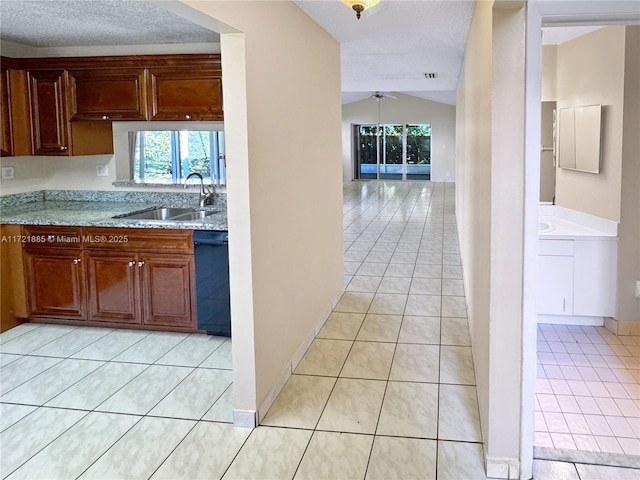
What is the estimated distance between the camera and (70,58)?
4.23 metres

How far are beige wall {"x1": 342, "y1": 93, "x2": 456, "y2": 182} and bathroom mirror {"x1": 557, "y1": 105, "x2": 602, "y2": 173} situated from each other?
11673 mm

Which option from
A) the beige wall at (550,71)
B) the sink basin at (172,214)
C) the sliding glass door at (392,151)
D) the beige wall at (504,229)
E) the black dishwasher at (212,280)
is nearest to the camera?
the beige wall at (504,229)

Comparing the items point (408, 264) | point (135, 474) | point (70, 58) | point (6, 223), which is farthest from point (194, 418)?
point (408, 264)

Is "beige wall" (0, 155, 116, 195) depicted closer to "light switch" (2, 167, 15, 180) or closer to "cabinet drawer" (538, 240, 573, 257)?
"light switch" (2, 167, 15, 180)

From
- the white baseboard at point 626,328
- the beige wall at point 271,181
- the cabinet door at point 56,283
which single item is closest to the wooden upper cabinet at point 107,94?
the cabinet door at point 56,283

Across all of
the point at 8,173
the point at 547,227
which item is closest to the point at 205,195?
the point at 8,173

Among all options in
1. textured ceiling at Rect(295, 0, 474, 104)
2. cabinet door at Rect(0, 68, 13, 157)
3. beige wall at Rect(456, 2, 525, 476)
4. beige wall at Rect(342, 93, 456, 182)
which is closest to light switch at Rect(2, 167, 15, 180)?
cabinet door at Rect(0, 68, 13, 157)

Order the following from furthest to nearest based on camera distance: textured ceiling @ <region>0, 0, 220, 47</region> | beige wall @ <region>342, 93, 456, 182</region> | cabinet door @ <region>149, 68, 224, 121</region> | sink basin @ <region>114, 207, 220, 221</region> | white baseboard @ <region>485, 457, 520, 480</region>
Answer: beige wall @ <region>342, 93, 456, 182</region> < sink basin @ <region>114, 207, 220, 221</region> < cabinet door @ <region>149, 68, 224, 121</region> < textured ceiling @ <region>0, 0, 220, 47</region> < white baseboard @ <region>485, 457, 520, 480</region>

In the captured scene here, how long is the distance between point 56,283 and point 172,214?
39.3 inches

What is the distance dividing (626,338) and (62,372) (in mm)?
3890

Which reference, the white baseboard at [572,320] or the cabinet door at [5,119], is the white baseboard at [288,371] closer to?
the white baseboard at [572,320]

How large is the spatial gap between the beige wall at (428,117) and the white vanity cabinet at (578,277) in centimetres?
1250

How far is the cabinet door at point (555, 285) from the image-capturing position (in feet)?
14.0

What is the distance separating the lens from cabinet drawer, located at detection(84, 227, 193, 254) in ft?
12.9
